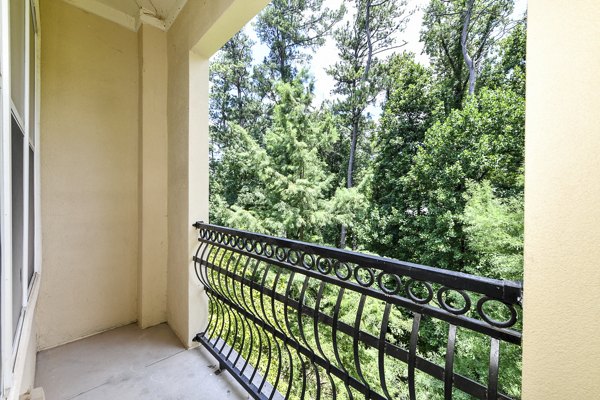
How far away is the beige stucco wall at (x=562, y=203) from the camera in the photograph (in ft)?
1.48

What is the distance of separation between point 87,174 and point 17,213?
4.16 feet

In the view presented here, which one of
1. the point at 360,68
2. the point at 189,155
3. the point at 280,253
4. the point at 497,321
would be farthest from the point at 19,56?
the point at 360,68

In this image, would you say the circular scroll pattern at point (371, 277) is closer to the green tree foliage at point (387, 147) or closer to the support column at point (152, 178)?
the support column at point (152, 178)

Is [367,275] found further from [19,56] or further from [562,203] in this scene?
[19,56]

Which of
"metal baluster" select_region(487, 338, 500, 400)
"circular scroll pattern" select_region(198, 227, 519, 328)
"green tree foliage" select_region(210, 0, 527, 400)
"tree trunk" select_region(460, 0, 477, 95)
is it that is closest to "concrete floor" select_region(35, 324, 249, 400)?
"circular scroll pattern" select_region(198, 227, 519, 328)

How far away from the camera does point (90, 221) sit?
82.5 inches

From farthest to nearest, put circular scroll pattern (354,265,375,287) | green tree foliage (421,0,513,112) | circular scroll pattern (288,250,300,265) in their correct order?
green tree foliage (421,0,513,112) → circular scroll pattern (288,250,300,265) → circular scroll pattern (354,265,375,287)

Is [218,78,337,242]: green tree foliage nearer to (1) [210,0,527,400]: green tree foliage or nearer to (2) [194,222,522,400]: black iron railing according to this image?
(1) [210,0,527,400]: green tree foliage

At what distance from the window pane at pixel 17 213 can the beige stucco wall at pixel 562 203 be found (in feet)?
4.86

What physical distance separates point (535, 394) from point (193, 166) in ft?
6.58

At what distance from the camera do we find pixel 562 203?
1.60 feet

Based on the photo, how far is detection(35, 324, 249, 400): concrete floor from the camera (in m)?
1.49

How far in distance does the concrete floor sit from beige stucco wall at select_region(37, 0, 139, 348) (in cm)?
24

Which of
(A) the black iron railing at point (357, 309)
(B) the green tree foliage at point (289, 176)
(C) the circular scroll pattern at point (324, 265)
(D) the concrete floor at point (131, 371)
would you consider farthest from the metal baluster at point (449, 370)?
(B) the green tree foliage at point (289, 176)
